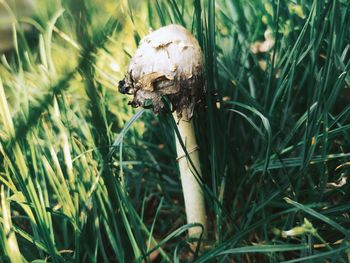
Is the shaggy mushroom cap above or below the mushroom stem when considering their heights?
above

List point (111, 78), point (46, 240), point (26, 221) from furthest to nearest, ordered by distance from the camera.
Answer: point (111, 78)
point (26, 221)
point (46, 240)

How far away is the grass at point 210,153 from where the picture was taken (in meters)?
0.86

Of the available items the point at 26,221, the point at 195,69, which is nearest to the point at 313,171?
the point at 195,69

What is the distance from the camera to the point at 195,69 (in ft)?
2.81

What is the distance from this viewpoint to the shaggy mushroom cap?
842 millimetres

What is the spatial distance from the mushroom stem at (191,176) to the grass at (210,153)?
0.11ft

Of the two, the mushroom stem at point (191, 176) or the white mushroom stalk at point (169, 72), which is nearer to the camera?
the white mushroom stalk at point (169, 72)

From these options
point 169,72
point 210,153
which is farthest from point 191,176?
point 169,72

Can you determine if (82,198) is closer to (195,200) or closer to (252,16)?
(195,200)

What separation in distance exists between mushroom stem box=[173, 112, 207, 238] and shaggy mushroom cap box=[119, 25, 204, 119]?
0.29 feet

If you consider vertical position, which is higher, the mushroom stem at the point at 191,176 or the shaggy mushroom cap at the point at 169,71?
the shaggy mushroom cap at the point at 169,71

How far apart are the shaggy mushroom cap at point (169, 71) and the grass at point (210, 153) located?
0.05m

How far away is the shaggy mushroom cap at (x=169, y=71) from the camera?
842 mm

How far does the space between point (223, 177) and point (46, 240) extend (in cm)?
42
